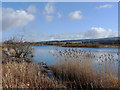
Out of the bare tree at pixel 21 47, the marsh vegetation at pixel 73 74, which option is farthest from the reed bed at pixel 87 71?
the bare tree at pixel 21 47

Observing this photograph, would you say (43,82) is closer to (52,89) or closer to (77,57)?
(52,89)

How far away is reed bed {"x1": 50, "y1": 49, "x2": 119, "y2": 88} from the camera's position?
2.98 meters

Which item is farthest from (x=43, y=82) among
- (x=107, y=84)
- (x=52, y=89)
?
(x=107, y=84)

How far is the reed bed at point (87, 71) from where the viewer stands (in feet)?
9.78

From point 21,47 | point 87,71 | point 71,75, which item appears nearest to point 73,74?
point 71,75

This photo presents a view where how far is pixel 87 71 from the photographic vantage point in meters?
3.61

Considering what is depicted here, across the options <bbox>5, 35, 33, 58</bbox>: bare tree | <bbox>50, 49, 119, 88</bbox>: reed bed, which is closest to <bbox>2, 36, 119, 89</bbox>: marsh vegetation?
<bbox>50, 49, 119, 88</bbox>: reed bed

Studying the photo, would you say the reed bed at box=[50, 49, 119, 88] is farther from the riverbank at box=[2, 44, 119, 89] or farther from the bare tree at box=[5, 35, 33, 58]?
the bare tree at box=[5, 35, 33, 58]

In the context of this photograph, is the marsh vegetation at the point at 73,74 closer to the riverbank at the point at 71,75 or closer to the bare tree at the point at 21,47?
the riverbank at the point at 71,75

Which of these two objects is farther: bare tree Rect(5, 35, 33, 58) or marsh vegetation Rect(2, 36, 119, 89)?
bare tree Rect(5, 35, 33, 58)

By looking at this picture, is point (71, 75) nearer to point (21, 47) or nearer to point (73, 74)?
point (73, 74)

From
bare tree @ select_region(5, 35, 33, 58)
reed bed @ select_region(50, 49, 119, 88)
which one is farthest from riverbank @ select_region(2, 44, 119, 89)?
bare tree @ select_region(5, 35, 33, 58)

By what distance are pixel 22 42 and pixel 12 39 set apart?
122 centimetres

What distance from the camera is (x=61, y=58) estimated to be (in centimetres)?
501
